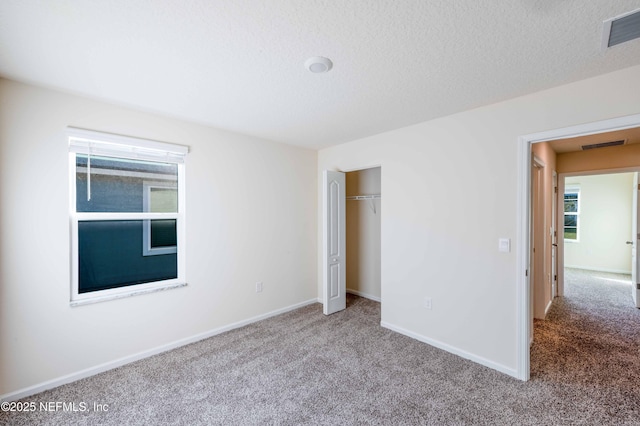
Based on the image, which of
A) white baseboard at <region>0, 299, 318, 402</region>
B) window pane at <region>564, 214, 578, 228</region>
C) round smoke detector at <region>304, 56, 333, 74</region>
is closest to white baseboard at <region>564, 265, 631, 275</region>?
window pane at <region>564, 214, 578, 228</region>

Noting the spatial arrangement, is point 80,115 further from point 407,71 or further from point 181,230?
point 407,71

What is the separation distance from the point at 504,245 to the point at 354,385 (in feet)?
5.95

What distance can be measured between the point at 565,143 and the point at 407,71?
123 inches

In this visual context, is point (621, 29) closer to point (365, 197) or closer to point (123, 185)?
point (365, 197)

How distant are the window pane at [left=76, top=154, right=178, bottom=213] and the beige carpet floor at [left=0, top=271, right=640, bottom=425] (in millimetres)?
1540

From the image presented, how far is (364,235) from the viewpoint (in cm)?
465

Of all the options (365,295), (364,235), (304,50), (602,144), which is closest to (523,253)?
(304,50)

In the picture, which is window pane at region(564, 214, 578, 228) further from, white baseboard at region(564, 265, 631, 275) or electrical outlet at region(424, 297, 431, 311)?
electrical outlet at region(424, 297, 431, 311)

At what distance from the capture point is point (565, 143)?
11.8 ft

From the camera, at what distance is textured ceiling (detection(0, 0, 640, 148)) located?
134 cm

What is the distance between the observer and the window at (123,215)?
244cm

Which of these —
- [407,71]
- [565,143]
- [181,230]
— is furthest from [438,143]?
[181,230]

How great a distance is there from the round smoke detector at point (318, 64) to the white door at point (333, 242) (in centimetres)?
191

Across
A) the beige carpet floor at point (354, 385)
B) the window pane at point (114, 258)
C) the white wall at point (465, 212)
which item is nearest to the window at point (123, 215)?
the window pane at point (114, 258)
